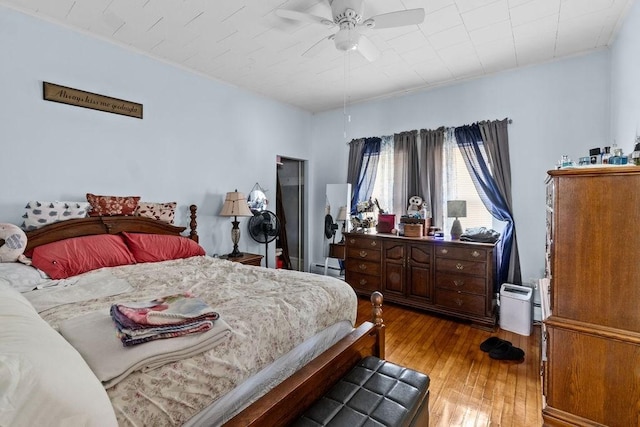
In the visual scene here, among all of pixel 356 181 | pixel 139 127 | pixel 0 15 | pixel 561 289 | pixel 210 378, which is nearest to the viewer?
pixel 210 378

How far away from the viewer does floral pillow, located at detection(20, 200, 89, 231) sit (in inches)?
90.4

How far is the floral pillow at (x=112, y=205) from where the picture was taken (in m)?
2.64

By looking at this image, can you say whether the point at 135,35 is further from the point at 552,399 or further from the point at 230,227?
the point at 552,399

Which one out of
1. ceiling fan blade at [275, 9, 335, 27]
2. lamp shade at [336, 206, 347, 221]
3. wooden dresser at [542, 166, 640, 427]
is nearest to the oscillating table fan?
lamp shade at [336, 206, 347, 221]

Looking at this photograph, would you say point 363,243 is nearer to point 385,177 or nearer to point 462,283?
point 385,177

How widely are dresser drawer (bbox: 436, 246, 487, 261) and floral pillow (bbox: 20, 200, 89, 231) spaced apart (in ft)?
11.2

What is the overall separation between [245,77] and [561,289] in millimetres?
3565

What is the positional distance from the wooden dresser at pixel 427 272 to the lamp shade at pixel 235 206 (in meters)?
1.40

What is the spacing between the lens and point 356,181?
4.46m

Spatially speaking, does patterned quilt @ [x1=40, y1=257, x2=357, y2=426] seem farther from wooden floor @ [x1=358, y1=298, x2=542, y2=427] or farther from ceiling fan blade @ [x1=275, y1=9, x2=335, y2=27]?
ceiling fan blade @ [x1=275, y1=9, x2=335, y2=27]

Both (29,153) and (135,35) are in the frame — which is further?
(135,35)

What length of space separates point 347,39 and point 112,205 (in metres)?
2.42

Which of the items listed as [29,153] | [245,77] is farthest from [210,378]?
[245,77]

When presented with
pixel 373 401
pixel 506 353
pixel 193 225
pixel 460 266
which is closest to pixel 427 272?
pixel 460 266
